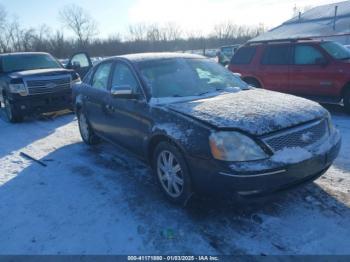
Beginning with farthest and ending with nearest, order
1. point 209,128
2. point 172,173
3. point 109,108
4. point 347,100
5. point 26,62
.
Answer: point 26,62, point 347,100, point 109,108, point 172,173, point 209,128

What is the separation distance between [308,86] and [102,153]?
528 cm

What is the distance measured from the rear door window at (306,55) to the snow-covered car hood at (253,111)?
4424 mm

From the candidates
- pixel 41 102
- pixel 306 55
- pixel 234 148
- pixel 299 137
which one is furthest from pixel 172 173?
pixel 41 102

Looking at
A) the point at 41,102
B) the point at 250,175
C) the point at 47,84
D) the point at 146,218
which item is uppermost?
the point at 47,84

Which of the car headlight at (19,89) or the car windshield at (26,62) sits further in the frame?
the car windshield at (26,62)

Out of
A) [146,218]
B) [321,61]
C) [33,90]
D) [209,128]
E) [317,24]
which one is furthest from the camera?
[317,24]

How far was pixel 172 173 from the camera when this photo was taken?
3.50 m

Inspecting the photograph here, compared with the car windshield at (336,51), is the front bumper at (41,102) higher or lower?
lower

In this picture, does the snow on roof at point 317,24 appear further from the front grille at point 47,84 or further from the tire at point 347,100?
the front grille at point 47,84

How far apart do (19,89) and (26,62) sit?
1.80m

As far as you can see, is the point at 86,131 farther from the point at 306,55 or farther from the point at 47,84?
the point at 306,55

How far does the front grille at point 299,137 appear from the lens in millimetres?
2918

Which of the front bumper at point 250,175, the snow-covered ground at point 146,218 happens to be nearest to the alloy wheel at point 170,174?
the snow-covered ground at point 146,218

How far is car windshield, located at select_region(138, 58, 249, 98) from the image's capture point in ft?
13.1
